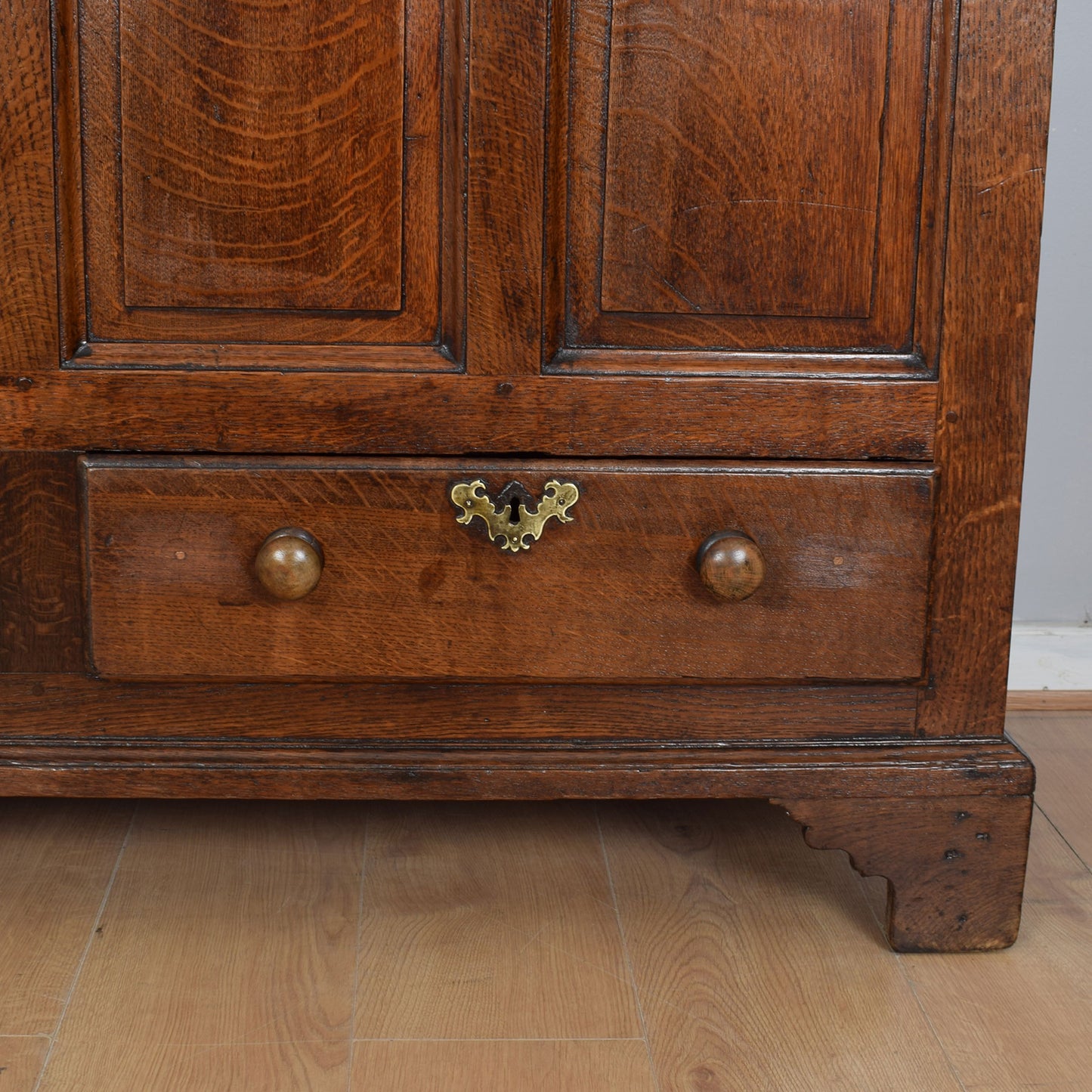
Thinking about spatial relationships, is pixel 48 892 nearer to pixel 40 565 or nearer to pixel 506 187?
pixel 40 565

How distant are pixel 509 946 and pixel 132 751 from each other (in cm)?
34

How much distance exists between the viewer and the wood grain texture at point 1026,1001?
3.17ft

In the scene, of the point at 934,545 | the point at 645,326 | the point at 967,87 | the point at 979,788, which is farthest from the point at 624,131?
the point at 979,788

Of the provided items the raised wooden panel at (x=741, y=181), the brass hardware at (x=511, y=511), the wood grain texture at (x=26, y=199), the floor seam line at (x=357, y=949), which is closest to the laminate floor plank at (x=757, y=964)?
the floor seam line at (x=357, y=949)

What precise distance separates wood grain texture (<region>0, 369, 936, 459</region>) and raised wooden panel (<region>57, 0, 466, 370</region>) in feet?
0.07

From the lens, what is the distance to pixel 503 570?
1021mm

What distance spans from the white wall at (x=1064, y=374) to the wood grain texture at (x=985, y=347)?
500mm

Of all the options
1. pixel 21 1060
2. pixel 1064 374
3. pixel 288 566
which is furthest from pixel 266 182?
pixel 1064 374

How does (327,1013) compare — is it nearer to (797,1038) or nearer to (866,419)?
(797,1038)

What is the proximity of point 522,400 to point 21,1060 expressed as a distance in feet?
1.92

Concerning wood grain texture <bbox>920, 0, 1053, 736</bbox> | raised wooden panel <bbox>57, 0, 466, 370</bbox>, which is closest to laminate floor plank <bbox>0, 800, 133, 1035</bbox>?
raised wooden panel <bbox>57, 0, 466, 370</bbox>

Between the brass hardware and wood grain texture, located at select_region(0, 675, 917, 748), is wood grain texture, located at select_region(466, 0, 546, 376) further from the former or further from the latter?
wood grain texture, located at select_region(0, 675, 917, 748)

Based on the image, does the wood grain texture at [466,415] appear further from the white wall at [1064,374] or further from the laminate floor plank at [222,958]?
the white wall at [1064,374]

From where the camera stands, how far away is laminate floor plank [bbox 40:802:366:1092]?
946 millimetres
